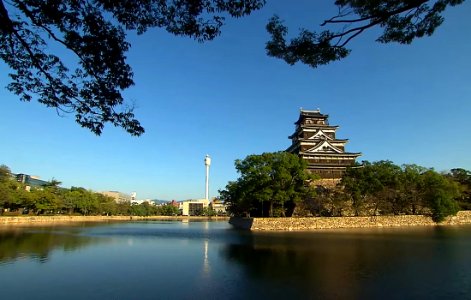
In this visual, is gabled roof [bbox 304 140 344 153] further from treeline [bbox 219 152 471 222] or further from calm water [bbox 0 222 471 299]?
calm water [bbox 0 222 471 299]

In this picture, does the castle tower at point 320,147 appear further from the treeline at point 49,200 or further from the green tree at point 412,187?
the treeline at point 49,200

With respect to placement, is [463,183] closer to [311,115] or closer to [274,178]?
[311,115]

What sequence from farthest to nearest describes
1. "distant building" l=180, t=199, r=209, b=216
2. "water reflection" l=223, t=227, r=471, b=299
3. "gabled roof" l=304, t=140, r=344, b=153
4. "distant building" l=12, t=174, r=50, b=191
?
1. "distant building" l=180, t=199, r=209, b=216
2. "distant building" l=12, t=174, r=50, b=191
3. "gabled roof" l=304, t=140, r=344, b=153
4. "water reflection" l=223, t=227, r=471, b=299

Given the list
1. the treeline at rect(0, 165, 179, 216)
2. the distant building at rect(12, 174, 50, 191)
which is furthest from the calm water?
the distant building at rect(12, 174, 50, 191)

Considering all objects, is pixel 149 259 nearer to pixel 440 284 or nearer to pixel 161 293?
pixel 161 293

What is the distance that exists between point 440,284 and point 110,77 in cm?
1109

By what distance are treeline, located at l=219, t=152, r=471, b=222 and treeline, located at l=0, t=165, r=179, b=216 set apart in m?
34.7

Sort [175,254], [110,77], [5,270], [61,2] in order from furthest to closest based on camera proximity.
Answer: [175,254], [5,270], [110,77], [61,2]

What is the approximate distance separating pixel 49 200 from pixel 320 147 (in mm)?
44233

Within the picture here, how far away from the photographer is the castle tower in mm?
46594

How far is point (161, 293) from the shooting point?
32.5 ft

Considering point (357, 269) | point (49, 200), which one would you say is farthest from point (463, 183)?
point (49, 200)

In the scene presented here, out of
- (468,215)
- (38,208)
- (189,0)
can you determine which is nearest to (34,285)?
(189,0)

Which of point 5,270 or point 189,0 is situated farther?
point 5,270
